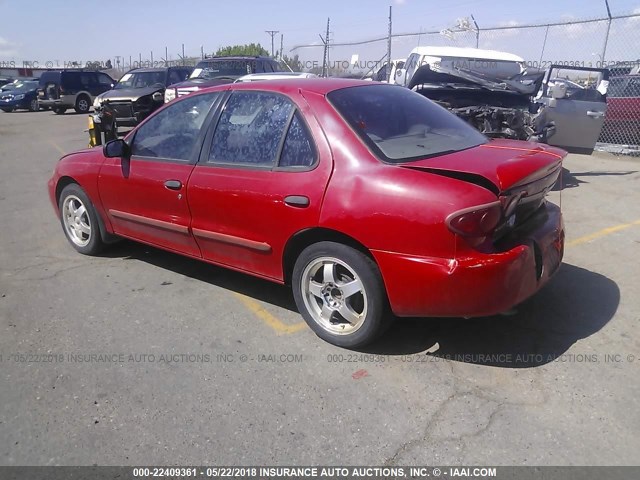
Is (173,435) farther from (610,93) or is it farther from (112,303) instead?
(610,93)

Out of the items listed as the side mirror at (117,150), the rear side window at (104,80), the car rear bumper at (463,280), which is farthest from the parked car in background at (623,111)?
the rear side window at (104,80)

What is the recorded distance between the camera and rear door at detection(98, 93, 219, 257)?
411 centimetres

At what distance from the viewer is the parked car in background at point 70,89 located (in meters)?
23.1

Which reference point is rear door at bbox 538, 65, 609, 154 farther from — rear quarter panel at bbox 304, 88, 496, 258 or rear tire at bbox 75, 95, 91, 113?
rear tire at bbox 75, 95, 91, 113

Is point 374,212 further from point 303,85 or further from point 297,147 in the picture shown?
point 303,85

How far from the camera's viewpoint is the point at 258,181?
3.60 metres

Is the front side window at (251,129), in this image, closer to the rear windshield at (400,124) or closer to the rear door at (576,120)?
the rear windshield at (400,124)

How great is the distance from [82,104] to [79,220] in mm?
21186

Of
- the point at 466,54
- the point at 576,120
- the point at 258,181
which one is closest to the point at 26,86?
the point at 466,54

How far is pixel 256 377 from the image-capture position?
10.5ft

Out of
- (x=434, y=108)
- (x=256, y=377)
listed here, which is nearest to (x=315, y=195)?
(x=256, y=377)

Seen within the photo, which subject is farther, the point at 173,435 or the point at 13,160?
the point at 13,160

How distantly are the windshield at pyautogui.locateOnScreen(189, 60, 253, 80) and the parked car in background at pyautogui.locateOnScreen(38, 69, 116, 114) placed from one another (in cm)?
1223

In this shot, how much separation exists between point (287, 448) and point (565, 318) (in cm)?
226
